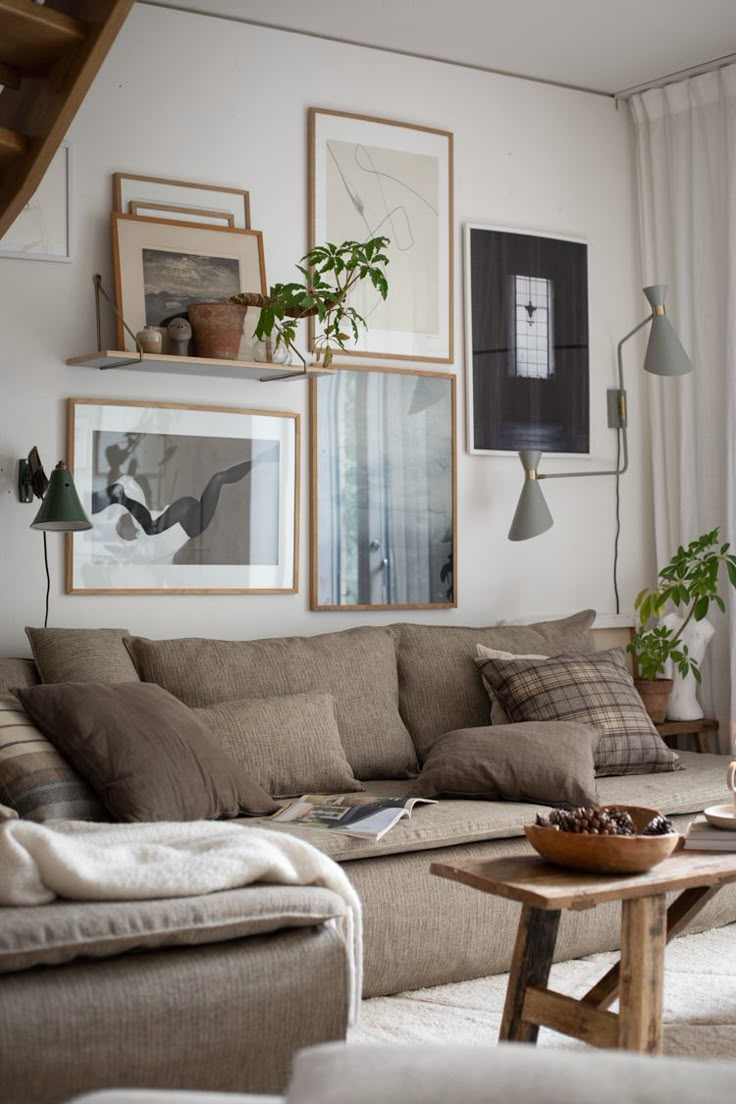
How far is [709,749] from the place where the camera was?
4.80 meters

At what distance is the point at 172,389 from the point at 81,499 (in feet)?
1.53

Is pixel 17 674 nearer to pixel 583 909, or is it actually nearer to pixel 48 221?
pixel 48 221

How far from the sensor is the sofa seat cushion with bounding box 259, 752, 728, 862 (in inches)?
118

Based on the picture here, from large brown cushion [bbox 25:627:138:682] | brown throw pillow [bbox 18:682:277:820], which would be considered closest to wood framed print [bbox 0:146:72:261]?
large brown cushion [bbox 25:627:138:682]

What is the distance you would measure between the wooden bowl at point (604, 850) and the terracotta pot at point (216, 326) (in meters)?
2.06

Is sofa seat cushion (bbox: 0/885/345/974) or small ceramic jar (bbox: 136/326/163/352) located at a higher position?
small ceramic jar (bbox: 136/326/163/352)

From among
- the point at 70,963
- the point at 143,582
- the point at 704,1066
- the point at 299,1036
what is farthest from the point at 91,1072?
the point at 143,582

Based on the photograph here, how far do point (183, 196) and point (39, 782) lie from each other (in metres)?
2.04

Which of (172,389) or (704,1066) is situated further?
(172,389)

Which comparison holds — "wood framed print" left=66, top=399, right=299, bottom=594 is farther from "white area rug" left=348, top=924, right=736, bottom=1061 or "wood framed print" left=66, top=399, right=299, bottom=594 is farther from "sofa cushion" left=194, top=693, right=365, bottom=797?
"white area rug" left=348, top=924, right=736, bottom=1061

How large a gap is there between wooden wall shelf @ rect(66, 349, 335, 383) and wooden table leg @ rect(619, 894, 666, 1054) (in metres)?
2.17

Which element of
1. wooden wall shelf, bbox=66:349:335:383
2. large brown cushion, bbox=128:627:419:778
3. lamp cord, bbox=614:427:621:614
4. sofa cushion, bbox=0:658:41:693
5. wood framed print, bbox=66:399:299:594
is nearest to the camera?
sofa cushion, bbox=0:658:41:693

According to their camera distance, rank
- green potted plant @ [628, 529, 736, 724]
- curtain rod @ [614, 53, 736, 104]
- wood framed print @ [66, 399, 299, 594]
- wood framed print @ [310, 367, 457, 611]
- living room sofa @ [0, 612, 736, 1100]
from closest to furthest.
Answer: living room sofa @ [0, 612, 736, 1100]
wood framed print @ [66, 399, 299, 594]
wood framed print @ [310, 367, 457, 611]
green potted plant @ [628, 529, 736, 724]
curtain rod @ [614, 53, 736, 104]

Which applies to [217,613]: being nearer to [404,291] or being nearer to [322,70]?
[404,291]
